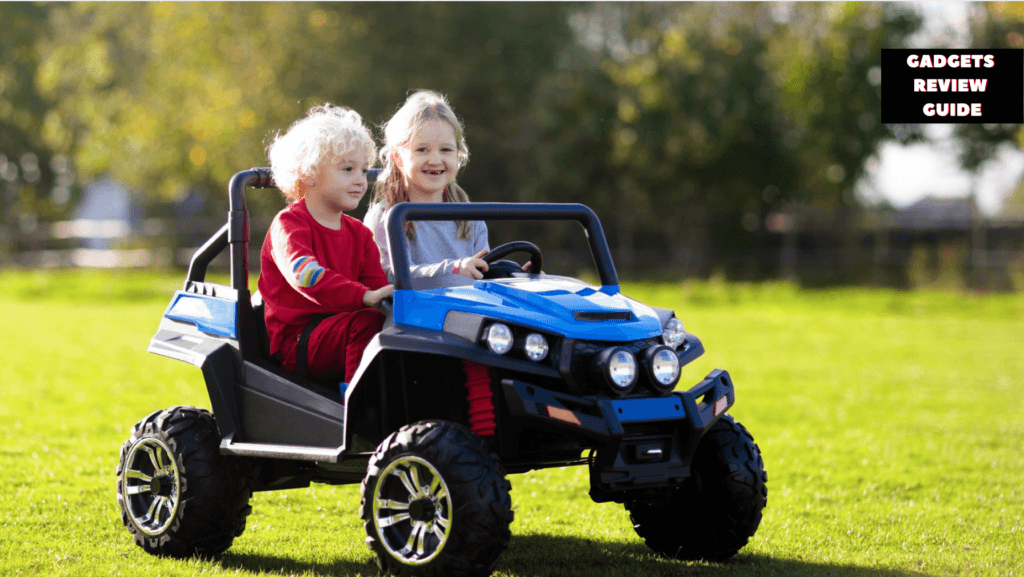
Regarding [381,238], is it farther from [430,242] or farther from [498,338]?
[498,338]

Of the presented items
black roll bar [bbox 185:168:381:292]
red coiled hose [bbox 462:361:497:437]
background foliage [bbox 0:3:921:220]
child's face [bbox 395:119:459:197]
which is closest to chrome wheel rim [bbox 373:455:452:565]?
red coiled hose [bbox 462:361:497:437]

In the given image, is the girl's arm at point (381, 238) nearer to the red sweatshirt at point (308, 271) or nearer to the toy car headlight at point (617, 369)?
the red sweatshirt at point (308, 271)

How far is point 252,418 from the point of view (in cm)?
491

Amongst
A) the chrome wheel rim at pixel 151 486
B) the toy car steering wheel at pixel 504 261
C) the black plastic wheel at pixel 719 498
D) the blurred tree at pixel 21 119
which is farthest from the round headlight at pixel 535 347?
the blurred tree at pixel 21 119

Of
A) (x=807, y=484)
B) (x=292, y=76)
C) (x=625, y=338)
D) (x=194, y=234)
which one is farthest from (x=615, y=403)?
(x=194, y=234)

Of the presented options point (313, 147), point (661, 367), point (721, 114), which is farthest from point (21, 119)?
point (661, 367)

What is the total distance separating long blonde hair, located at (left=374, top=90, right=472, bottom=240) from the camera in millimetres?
5250

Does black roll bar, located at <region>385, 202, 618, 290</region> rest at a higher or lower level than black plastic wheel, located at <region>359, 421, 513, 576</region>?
higher

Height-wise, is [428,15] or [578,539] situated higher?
[428,15]

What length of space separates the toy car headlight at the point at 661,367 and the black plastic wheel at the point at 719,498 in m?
0.60

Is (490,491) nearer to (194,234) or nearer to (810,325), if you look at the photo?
(810,325)

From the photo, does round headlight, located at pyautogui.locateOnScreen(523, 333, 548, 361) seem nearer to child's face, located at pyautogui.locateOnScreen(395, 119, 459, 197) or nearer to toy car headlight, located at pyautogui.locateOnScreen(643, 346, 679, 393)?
toy car headlight, located at pyautogui.locateOnScreen(643, 346, 679, 393)

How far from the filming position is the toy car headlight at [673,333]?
176 inches

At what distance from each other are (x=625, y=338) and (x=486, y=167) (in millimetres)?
29803
